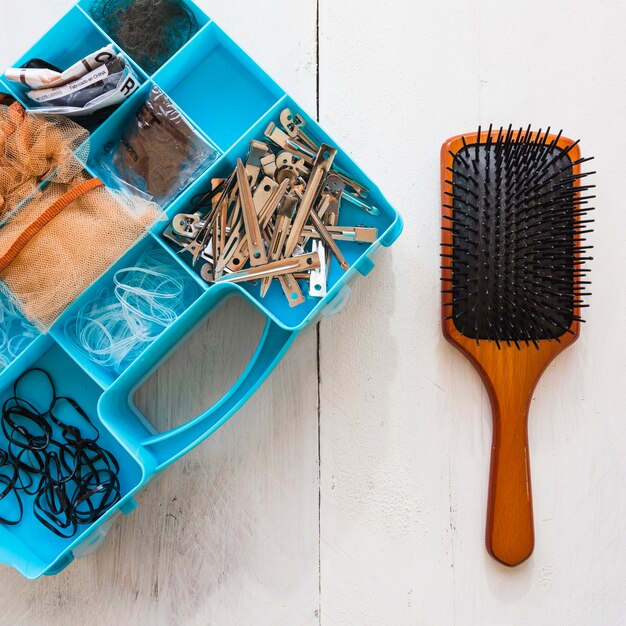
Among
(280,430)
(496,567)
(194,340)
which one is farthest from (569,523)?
(194,340)

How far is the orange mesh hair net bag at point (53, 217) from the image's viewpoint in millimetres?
791

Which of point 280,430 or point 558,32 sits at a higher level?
point 558,32

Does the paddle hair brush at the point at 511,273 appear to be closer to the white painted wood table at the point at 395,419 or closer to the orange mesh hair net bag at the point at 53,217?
the white painted wood table at the point at 395,419

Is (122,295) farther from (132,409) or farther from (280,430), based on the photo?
(280,430)

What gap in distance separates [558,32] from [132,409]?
31.3 inches

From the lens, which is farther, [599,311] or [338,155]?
[599,311]

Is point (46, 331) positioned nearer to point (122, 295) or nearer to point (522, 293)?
point (122, 295)

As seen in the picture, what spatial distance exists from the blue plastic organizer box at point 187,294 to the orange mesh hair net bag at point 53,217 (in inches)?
0.8

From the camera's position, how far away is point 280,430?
3.09ft

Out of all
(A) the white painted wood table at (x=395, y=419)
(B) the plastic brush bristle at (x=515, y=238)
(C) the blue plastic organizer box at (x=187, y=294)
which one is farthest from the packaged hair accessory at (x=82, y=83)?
(B) the plastic brush bristle at (x=515, y=238)

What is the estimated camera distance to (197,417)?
2.79 ft

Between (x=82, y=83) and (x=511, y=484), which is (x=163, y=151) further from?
(x=511, y=484)

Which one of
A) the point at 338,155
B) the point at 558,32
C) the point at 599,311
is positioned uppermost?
the point at 338,155

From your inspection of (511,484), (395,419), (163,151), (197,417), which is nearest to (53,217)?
(163,151)
